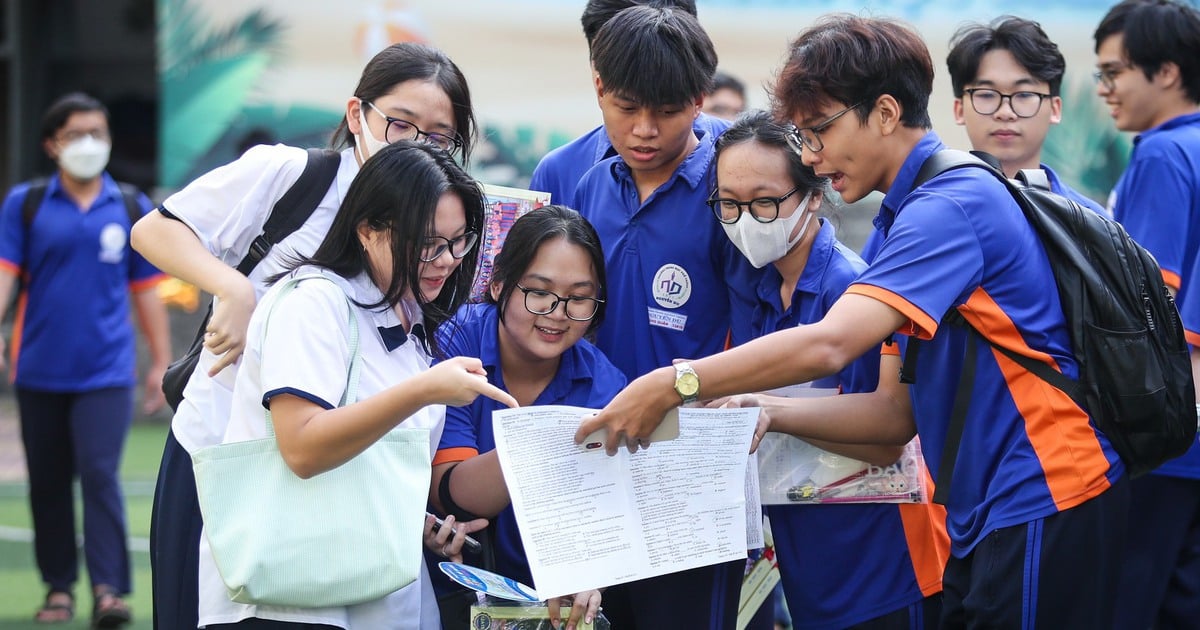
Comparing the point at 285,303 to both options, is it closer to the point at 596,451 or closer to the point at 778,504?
the point at 596,451

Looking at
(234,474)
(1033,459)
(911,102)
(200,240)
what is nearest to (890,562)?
(1033,459)

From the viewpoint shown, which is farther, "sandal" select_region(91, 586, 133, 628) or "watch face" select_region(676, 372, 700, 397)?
Answer: "sandal" select_region(91, 586, 133, 628)

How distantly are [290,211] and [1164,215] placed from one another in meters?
2.63

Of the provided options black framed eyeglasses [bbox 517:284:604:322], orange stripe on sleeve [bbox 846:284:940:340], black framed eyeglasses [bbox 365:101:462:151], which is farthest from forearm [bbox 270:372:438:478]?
black framed eyeglasses [bbox 365:101:462:151]

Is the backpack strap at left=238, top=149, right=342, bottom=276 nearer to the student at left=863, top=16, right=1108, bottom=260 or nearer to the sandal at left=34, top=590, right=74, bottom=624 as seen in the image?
the student at left=863, top=16, right=1108, bottom=260

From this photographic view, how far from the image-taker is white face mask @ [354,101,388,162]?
321cm

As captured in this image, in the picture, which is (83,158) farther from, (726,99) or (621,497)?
(621,497)

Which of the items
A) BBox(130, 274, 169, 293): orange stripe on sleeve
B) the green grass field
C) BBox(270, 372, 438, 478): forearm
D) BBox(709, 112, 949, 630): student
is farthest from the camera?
BBox(130, 274, 169, 293): orange stripe on sleeve

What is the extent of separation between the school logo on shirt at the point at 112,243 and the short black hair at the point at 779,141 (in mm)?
4170

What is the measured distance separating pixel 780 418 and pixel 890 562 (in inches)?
16.8

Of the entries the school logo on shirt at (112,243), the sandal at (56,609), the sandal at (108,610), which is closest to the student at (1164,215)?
the sandal at (108,610)

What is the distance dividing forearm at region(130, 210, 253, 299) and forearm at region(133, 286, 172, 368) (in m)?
3.58

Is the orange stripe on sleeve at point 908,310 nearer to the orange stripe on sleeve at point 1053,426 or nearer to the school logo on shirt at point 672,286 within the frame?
the orange stripe on sleeve at point 1053,426

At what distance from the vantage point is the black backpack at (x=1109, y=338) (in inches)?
102
